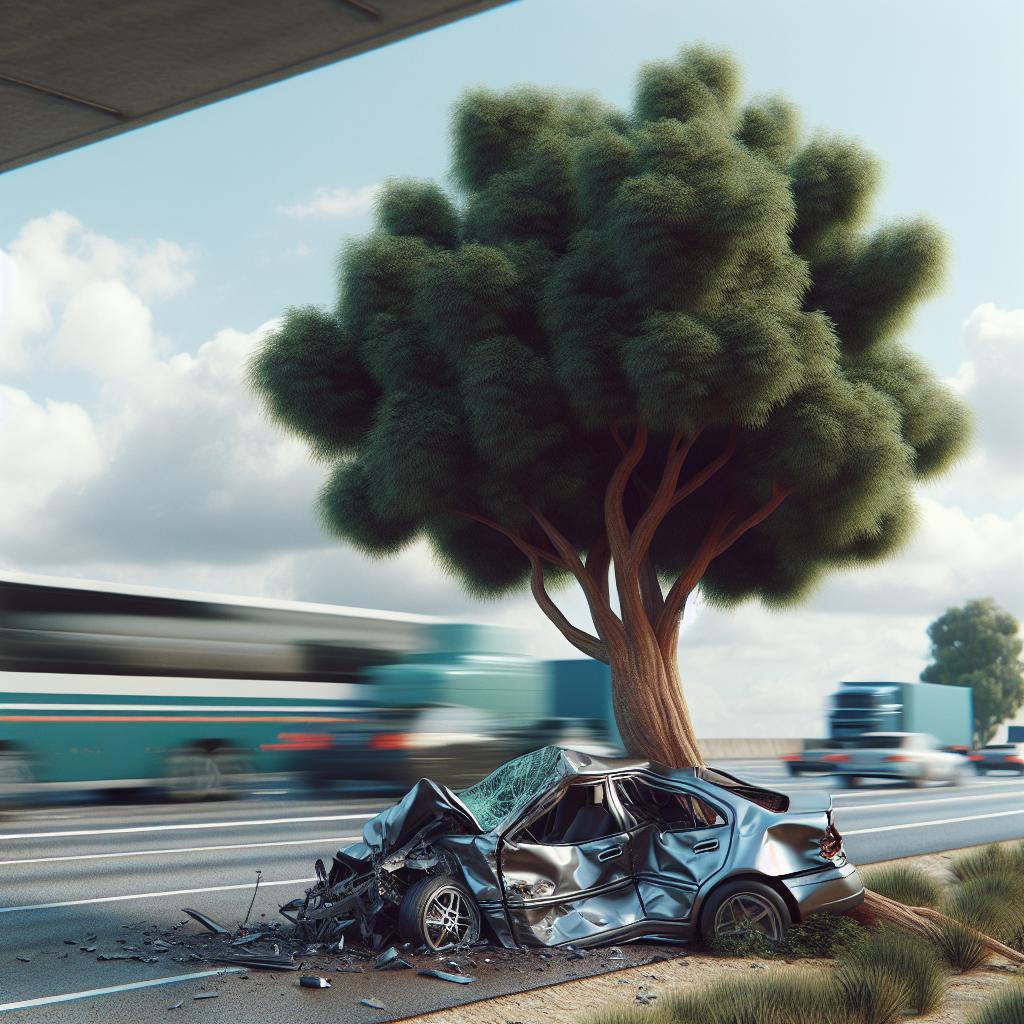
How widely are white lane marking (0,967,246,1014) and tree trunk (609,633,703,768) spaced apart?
517 cm

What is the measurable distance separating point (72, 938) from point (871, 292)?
10320 millimetres

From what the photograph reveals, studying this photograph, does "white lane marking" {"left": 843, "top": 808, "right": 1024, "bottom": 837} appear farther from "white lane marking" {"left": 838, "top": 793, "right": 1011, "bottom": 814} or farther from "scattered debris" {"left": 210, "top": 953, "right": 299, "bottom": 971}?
"scattered debris" {"left": 210, "top": 953, "right": 299, "bottom": 971}

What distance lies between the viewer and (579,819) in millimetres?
9156

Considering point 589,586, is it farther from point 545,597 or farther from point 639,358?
point 639,358

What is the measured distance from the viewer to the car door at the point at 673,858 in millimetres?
9086

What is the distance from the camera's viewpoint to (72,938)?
32.5 ft

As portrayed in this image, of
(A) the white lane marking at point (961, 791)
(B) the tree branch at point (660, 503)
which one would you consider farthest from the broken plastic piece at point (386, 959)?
(A) the white lane marking at point (961, 791)

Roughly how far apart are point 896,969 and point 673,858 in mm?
1632

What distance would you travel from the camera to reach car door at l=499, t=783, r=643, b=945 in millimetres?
8648

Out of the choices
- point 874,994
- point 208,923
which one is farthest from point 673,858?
point 208,923

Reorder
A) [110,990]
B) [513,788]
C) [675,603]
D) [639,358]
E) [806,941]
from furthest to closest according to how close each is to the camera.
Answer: [675,603] → [639,358] → [806,941] → [513,788] → [110,990]

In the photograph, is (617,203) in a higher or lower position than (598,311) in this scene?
higher

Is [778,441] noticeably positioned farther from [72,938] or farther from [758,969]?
[72,938]

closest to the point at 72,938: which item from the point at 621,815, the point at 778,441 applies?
the point at 621,815
